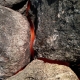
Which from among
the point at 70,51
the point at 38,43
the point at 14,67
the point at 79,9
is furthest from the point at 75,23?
the point at 14,67

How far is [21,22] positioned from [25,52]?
Result: 29 centimetres

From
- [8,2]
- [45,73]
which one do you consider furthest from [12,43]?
[8,2]

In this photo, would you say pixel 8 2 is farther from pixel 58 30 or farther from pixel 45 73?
pixel 45 73

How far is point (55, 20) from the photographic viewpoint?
1.58 meters

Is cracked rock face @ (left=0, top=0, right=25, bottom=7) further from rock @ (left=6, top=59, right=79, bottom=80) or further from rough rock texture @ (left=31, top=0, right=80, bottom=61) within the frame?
rock @ (left=6, top=59, right=79, bottom=80)

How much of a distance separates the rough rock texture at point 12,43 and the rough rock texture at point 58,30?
126 millimetres

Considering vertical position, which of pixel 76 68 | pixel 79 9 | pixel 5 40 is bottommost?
pixel 76 68

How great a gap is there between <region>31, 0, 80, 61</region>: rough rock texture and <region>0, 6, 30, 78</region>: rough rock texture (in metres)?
A: 0.13

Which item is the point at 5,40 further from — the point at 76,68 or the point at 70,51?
the point at 76,68

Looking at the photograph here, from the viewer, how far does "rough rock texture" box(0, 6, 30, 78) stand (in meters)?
1.59

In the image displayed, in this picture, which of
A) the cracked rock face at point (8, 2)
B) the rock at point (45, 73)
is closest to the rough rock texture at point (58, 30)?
→ the rock at point (45, 73)

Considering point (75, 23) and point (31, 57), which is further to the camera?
point (31, 57)

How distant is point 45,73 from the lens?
1503 millimetres

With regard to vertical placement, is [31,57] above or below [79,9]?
below
